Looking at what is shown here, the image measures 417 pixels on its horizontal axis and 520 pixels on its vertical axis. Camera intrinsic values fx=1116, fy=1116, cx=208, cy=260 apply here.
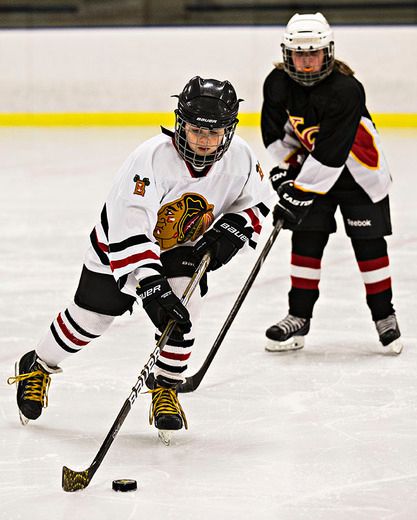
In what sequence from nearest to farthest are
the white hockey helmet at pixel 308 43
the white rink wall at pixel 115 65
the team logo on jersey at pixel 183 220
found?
1. the team logo on jersey at pixel 183 220
2. the white hockey helmet at pixel 308 43
3. the white rink wall at pixel 115 65

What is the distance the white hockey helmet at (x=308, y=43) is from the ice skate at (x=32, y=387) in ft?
3.54

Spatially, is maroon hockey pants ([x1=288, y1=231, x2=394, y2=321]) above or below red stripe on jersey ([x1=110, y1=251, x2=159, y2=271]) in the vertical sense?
below

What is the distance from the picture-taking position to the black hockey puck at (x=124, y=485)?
6.81 ft

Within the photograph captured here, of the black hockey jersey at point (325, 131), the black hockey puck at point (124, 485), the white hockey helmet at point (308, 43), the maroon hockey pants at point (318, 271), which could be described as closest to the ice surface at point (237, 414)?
the black hockey puck at point (124, 485)

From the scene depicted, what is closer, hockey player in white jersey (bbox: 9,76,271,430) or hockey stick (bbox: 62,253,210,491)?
hockey stick (bbox: 62,253,210,491)

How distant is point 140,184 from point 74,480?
0.60m

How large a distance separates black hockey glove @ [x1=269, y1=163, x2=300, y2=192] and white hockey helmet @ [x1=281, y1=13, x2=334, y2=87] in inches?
10.7

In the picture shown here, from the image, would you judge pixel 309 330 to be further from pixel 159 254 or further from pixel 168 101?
pixel 168 101

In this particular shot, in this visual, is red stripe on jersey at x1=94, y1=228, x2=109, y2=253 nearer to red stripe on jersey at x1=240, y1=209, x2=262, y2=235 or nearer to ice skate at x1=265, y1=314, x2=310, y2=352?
red stripe on jersey at x1=240, y1=209, x2=262, y2=235

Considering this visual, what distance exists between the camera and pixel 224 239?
2.45 m

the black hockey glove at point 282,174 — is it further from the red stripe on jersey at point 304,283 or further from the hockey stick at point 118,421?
the hockey stick at point 118,421

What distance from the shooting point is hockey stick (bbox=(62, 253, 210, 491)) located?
207 cm

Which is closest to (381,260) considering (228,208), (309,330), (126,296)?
(309,330)

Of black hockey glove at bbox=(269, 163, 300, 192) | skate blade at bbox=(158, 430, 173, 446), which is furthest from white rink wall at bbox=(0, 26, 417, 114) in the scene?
skate blade at bbox=(158, 430, 173, 446)
